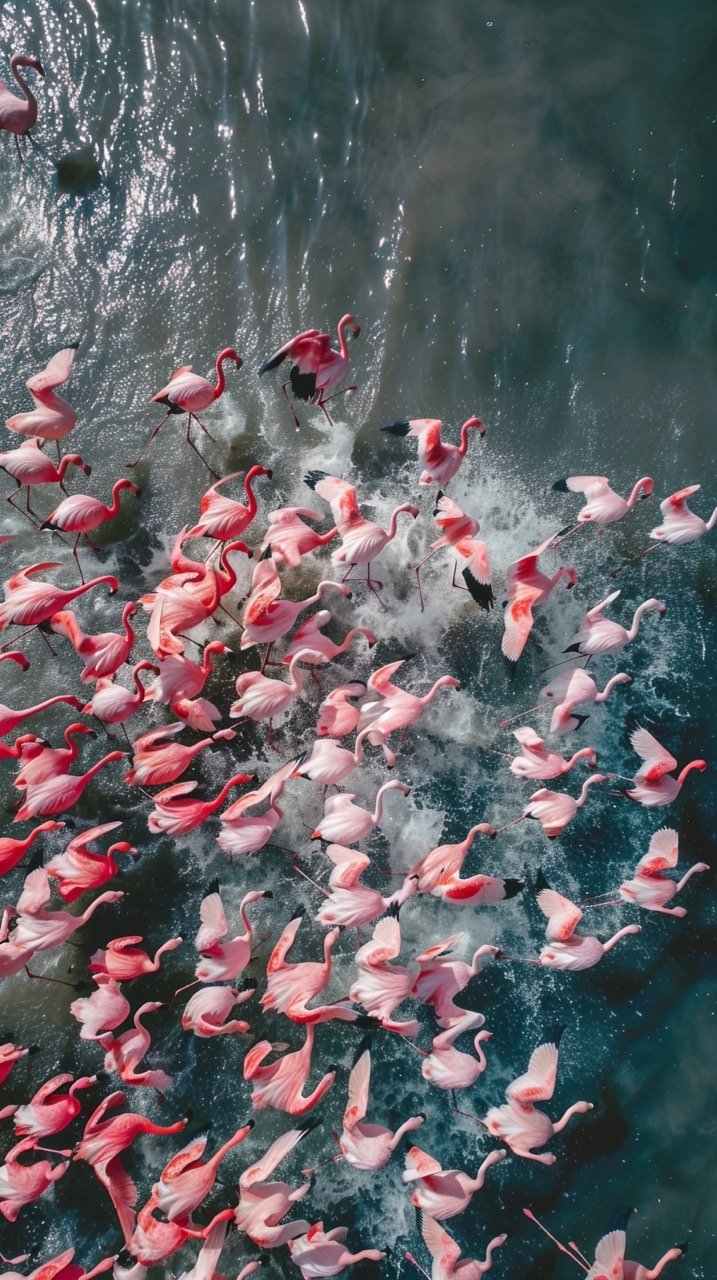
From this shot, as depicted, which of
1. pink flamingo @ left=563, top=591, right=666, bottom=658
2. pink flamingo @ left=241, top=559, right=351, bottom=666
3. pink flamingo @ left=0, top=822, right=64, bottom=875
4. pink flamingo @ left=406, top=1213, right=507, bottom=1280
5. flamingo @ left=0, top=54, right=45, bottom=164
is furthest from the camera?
flamingo @ left=0, top=54, right=45, bottom=164

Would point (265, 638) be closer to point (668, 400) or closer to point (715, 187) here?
point (668, 400)

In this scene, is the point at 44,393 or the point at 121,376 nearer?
the point at 44,393

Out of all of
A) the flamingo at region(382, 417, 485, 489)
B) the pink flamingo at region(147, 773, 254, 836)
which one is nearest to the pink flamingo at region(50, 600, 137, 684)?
the pink flamingo at region(147, 773, 254, 836)

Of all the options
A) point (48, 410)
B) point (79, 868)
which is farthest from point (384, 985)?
point (48, 410)

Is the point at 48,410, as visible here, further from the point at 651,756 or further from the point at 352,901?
the point at 651,756

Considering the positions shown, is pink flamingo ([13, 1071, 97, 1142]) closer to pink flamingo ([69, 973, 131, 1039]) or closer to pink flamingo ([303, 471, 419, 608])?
pink flamingo ([69, 973, 131, 1039])

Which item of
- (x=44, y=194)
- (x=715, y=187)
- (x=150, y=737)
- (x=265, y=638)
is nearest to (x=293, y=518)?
(x=265, y=638)

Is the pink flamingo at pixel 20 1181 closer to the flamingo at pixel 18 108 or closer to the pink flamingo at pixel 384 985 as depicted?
the pink flamingo at pixel 384 985
